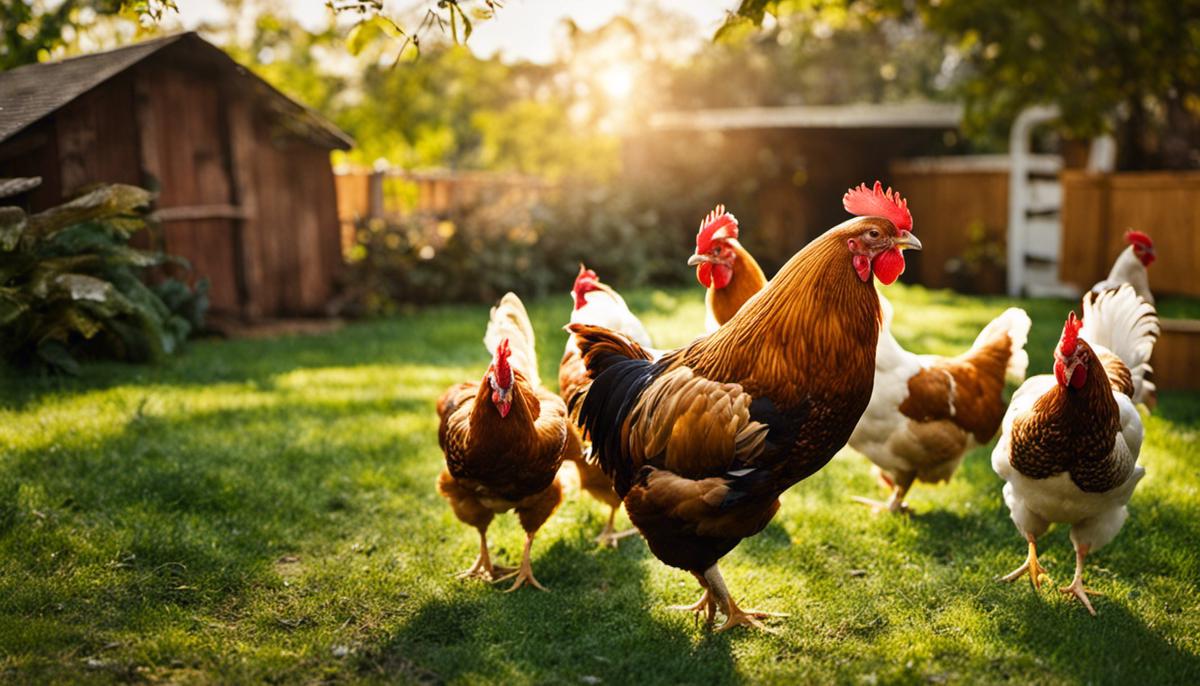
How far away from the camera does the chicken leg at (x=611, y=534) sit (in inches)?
223

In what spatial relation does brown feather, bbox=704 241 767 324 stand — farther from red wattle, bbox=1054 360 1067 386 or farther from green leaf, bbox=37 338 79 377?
green leaf, bbox=37 338 79 377

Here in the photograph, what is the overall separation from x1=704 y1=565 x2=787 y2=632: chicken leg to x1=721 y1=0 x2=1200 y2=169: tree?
10.6 meters

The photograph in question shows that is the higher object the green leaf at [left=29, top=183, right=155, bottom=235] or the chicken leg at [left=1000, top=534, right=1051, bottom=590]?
the green leaf at [left=29, top=183, right=155, bottom=235]

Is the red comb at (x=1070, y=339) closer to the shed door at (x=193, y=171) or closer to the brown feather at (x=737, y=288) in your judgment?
the brown feather at (x=737, y=288)

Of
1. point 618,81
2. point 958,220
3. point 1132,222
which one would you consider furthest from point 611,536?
point 618,81

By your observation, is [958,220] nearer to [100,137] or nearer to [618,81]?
[100,137]

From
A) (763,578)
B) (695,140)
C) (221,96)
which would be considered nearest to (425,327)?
(221,96)

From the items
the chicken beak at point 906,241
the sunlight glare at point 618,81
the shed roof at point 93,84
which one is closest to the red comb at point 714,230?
the chicken beak at point 906,241

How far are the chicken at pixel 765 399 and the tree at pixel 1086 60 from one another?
10.1 metres

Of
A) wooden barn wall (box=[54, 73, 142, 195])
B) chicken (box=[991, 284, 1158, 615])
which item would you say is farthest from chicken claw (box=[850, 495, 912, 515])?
wooden barn wall (box=[54, 73, 142, 195])

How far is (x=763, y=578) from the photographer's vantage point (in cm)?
509

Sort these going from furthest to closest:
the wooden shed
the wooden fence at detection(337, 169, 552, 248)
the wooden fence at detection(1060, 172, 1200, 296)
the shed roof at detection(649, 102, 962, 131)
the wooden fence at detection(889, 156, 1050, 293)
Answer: the shed roof at detection(649, 102, 962, 131) → the wooden fence at detection(889, 156, 1050, 293) → the wooden fence at detection(337, 169, 552, 248) → the wooden fence at detection(1060, 172, 1200, 296) → the wooden shed

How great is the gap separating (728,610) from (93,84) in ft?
24.8

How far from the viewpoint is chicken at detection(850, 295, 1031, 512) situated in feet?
18.8
